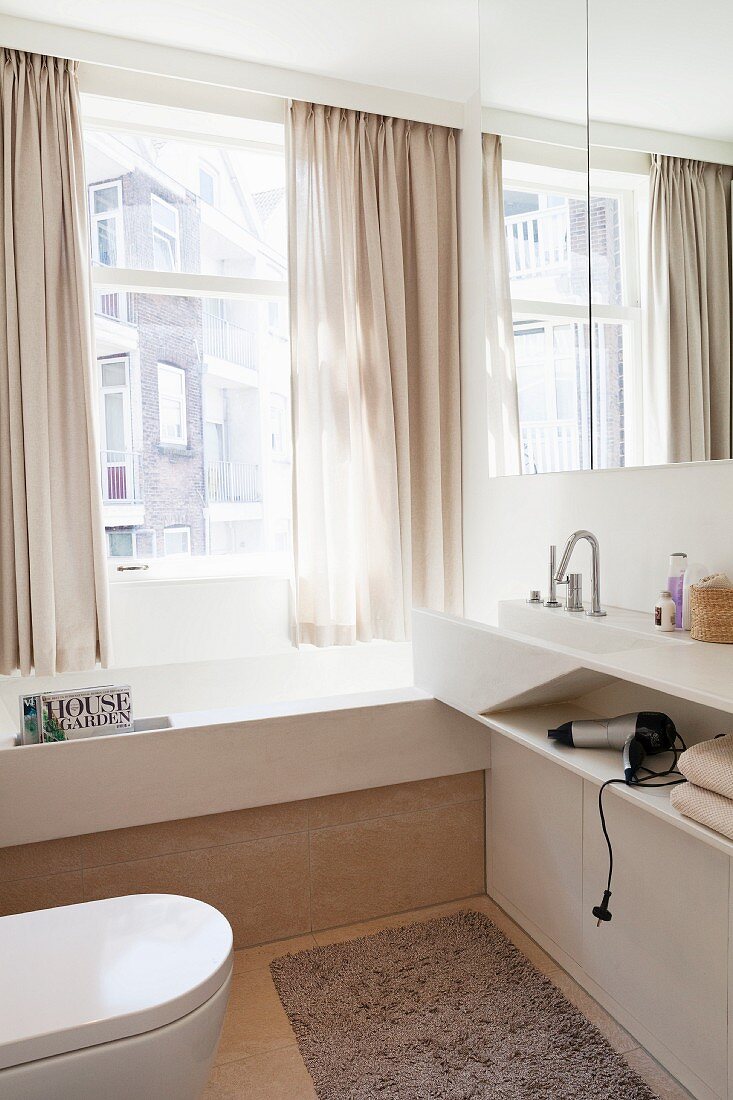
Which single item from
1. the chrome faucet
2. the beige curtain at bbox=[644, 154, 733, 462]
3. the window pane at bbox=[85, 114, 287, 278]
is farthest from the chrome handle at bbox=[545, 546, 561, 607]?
the window pane at bbox=[85, 114, 287, 278]

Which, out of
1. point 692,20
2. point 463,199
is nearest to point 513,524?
point 463,199

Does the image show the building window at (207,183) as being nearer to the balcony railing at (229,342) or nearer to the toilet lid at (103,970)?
the balcony railing at (229,342)

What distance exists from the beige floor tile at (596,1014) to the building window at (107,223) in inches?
95.2

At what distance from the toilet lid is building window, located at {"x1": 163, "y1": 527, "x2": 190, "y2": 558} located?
143 cm

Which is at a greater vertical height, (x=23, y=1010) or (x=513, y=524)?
(x=513, y=524)

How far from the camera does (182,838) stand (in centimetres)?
194

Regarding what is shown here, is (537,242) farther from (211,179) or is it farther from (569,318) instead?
(211,179)

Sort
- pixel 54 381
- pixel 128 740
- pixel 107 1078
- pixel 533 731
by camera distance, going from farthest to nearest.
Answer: pixel 54 381
pixel 128 740
pixel 533 731
pixel 107 1078

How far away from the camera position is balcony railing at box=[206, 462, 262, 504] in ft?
9.03

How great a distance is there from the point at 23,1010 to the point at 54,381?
1.68 meters

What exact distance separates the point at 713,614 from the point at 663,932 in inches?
25.3

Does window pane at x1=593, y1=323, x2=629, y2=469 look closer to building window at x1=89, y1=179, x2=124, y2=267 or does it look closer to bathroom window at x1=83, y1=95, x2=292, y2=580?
bathroom window at x1=83, y1=95, x2=292, y2=580

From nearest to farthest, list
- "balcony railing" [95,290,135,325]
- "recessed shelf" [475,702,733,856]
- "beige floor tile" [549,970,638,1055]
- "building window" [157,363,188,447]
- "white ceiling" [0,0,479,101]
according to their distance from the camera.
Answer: "recessed shelf" [475,702,733,856] < "beige floor tile" [549,970,638,1055] < "white ceiling" [0,0,479,101] < "balcony railing" [95,290,135,325] < "building window" [157,363,188,447]

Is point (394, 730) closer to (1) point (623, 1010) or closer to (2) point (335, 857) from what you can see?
(2) point (335, 857)
